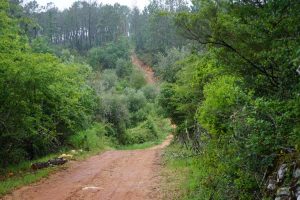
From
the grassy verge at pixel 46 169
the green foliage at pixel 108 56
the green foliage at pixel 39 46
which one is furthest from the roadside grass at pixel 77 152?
the green foliage at pixel 108 56

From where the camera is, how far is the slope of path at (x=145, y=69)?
66206 mm

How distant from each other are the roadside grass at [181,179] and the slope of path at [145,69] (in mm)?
48635

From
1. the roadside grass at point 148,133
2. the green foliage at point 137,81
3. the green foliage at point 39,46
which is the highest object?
the green foliage at point 39,46

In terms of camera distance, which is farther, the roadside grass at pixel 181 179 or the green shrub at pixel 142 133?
the green shrub at pixel 142 133

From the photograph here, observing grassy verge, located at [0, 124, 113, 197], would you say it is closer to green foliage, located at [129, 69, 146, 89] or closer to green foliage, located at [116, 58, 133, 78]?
green foliage, located at [129, 69, 146, 89]

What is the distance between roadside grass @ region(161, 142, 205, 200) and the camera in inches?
412

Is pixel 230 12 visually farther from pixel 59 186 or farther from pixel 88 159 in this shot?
pixel 88 159

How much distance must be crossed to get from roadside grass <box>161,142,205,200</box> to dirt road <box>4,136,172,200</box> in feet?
1.23

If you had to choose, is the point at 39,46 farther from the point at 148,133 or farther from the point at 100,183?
the point at 100,183

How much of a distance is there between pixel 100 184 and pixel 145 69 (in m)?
60.5

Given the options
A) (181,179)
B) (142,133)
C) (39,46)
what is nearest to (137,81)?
(39,46)

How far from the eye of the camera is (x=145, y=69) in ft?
238

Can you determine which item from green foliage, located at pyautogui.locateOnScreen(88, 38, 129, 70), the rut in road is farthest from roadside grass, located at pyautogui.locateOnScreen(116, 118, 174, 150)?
green foliage, located at pyautogui.locateOnScreen(88, 38, 129, 70)

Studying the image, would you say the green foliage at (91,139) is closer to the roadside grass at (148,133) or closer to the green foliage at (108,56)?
the roadside grass at (148,133)
